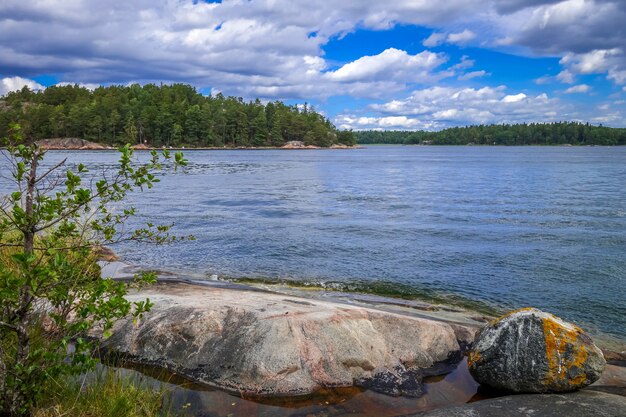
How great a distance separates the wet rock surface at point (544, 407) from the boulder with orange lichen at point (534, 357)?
10.7 inches

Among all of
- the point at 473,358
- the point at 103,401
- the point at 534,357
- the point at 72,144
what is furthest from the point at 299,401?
the point at 72,144

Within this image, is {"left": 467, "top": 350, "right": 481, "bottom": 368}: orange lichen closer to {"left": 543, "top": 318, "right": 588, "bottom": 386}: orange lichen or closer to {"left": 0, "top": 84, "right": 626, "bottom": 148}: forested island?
{"left": 543, "top": 318, "right": 588, "bottom": 386}: orange lichen

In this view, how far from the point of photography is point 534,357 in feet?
23.7

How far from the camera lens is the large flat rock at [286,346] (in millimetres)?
7293

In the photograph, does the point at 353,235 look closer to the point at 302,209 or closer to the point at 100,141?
the point at 302,209

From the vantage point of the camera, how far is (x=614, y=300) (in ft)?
43.7

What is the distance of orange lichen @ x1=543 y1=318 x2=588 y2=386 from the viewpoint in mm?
7125

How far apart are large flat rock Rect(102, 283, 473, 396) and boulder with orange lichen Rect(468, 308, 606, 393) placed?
0.94 meters

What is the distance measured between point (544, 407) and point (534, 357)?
0.88 metres

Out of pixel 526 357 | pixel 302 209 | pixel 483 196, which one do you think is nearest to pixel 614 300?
pixel 526 357

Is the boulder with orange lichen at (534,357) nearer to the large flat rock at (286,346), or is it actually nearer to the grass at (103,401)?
the large flat rock at (286,346)

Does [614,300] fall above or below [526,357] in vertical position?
below

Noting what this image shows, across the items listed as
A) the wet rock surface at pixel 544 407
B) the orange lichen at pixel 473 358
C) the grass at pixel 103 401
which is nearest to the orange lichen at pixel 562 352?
the wet rock surface at pixel 544 407

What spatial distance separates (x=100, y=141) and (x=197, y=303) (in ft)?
546
